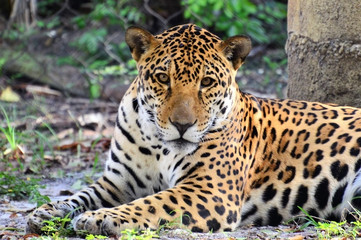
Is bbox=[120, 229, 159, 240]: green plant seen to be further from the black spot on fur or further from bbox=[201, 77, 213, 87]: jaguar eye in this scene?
the black spot on fur

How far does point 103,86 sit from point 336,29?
4.63 meters

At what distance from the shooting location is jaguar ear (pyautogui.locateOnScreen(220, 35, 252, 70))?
525cm

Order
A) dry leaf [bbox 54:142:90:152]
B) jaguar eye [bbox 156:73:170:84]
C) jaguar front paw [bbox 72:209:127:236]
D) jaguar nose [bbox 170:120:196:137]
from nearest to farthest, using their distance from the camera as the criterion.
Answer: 1. jaguar front paw [bbox 72:209:127:236]
2. jaguar nose [bbox 170:120:196:137]
3. jaguar eye [bbox 156:73:170:84]
4. dry leaf [bbox 54:142:90:152]

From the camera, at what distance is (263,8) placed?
492 inches

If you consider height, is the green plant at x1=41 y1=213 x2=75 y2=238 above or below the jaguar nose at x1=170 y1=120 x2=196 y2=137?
below

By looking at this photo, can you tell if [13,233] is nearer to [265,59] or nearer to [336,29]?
[336,29]

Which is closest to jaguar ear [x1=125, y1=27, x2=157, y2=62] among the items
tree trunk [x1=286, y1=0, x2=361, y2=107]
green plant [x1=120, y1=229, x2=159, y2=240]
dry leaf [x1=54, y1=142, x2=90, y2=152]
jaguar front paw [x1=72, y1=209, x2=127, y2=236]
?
jaguar front paw [x1=72, y1=209, x2=127, y2=236]

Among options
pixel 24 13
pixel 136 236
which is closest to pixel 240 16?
pixel 24 13

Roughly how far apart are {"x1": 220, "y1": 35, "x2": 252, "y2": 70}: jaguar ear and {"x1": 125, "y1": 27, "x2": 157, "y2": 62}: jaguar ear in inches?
21.8

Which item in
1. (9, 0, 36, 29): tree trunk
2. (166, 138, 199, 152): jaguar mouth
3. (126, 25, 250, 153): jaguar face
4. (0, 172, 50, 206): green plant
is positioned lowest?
(0, 172, 50, 206): green plant

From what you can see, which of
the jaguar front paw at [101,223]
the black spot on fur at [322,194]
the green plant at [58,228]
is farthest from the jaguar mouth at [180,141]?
the black spot on fur at [322,194]

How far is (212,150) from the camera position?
17.2 feet

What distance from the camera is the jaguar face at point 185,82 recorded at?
4.87 m

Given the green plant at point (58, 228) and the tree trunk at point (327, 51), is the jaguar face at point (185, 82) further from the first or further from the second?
the tree trunk at point (327, 51)
